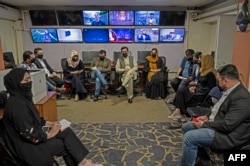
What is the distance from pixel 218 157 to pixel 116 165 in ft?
4.05

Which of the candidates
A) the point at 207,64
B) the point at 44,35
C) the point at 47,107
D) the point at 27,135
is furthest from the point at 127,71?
the point at 27,135

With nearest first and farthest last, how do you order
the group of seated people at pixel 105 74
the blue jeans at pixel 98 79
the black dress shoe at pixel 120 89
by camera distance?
the group of seated people at pixel 105 74, the blue jeans at pixel 98 79, the black dress shoe at pixel 120 89

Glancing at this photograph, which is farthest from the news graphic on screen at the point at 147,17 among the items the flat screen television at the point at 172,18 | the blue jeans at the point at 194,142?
the blue jeans at the point at 194,142

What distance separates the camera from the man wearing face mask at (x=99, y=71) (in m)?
5.41

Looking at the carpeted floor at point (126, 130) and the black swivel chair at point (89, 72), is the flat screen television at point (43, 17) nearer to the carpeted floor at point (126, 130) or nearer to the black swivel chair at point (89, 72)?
the black swivel chair at point (89, 72)

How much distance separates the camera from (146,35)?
6.64 m

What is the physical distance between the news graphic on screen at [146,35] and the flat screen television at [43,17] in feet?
8.03

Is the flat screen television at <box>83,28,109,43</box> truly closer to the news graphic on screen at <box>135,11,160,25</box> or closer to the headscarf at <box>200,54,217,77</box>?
the news graphic on screen at <box>135,11,160,25</box>

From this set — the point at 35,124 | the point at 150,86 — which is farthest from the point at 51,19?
the point at 35,124

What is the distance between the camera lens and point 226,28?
4.38 metres

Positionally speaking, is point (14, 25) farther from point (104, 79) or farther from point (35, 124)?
point (35, 124)

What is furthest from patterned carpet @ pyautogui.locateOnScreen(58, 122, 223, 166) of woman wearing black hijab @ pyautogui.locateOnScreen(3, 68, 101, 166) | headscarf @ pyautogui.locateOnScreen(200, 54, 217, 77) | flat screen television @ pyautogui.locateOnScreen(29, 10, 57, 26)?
flat screen television @ pyautogui.locateOnScreen(29, 10, 57, 26)

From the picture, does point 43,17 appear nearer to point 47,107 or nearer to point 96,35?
point 96,35

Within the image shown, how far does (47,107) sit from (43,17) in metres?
4.25
